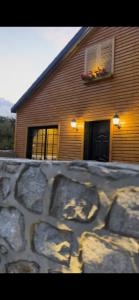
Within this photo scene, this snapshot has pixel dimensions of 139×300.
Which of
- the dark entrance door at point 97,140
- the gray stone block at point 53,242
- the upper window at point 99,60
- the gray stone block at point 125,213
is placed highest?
the upper window at point 99,60

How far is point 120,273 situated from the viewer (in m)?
1.19

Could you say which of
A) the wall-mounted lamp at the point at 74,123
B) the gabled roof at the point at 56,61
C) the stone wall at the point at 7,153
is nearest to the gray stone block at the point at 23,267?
the wall-mounted lamp at the point at 74,123

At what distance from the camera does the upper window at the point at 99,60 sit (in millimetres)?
9406

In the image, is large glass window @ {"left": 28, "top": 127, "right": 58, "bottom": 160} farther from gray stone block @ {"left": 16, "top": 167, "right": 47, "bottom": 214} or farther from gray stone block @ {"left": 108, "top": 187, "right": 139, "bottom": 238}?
gray stone block @ {"left": 108, "top": 187, "right": 139, "bottom": 238}

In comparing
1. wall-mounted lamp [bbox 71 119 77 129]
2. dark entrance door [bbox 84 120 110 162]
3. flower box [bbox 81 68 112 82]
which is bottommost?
dark entrance door [bbox 84 120 110 162]

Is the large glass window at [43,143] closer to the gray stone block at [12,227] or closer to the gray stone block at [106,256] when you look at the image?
the gray stone block at [12,227]

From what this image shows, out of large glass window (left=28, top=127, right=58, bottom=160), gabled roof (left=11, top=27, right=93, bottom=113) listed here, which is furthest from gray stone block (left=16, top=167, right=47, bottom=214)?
large glass window (left=28, top=127, right=58, bottom=160)

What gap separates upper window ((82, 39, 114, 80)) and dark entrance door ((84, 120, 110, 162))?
1.48 m

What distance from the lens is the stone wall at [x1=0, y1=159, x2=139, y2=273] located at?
1197 mm

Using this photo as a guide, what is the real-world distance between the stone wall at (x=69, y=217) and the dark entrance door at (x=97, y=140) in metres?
7.58

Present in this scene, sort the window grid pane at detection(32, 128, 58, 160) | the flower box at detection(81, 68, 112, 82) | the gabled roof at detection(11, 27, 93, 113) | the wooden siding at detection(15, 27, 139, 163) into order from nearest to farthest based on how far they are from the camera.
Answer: the wooden siding at detection(15, 27, 139, 163) < the flower box at detection(81, 68, 112, 82) < the gabled roof at detection(11, 27, 93, 113) < the window grid pane at detection(32, 128, 58, 160)

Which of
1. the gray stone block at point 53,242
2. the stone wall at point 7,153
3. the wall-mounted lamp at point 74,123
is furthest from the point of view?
the stone wall at point 7,153

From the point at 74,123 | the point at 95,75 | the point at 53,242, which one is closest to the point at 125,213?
the point at 53,242

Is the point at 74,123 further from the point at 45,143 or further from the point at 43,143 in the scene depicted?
the point at 43,143
